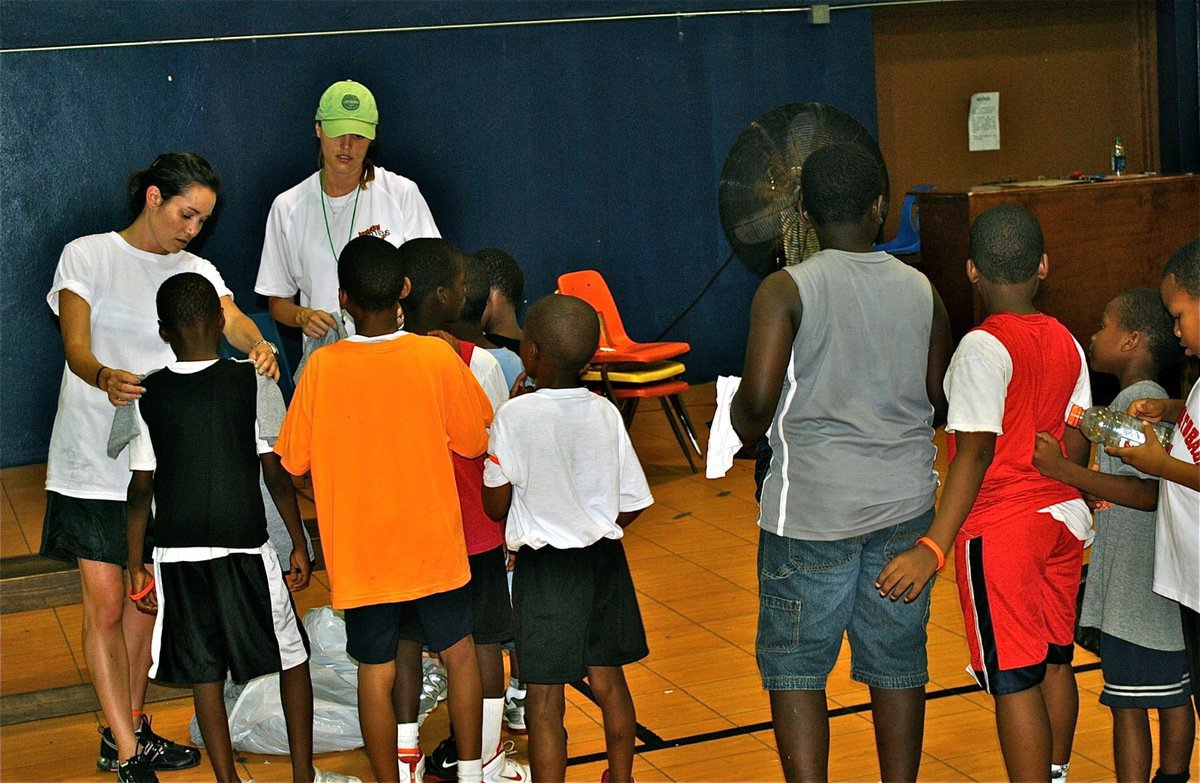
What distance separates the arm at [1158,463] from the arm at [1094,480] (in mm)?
153

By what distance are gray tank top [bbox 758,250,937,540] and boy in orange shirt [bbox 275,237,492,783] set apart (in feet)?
2.66

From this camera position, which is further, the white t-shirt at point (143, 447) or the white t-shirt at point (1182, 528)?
the white t-shirt at point (143, 447)

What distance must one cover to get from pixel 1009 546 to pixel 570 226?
6726mm

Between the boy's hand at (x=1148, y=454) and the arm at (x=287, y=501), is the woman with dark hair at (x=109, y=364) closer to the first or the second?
the arm at (x=287, y=501)

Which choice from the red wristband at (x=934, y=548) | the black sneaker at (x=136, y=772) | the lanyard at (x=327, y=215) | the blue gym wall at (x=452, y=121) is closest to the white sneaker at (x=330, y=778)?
the black sneaker at (x=136, y=772)

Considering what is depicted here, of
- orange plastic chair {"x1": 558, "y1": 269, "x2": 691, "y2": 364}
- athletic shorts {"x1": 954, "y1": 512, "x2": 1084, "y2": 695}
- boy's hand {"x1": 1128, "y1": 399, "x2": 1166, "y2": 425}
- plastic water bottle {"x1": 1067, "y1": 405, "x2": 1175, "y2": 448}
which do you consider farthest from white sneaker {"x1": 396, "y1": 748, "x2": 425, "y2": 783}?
orange plastic chair {"x1": 558, "y1": 269, "x2": 691, "y2": 364}

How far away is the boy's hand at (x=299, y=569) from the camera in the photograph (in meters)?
3.38

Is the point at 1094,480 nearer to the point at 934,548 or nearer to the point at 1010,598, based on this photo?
the point at 1010,598

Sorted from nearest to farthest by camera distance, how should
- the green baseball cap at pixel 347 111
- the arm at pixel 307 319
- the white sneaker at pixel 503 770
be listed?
the white sneaker at pixel 503 770 < the arm at pixel 307 319 < the green baseball cap at pixel 347 111

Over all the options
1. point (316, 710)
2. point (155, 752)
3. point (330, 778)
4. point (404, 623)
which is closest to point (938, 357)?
point (404, 623)

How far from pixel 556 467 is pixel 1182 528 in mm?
1301

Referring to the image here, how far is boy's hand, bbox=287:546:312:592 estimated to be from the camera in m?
3.38

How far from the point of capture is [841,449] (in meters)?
2.74

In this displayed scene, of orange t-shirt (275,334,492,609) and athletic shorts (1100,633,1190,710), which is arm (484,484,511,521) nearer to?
orange t-shirt (275,334,492,609)
